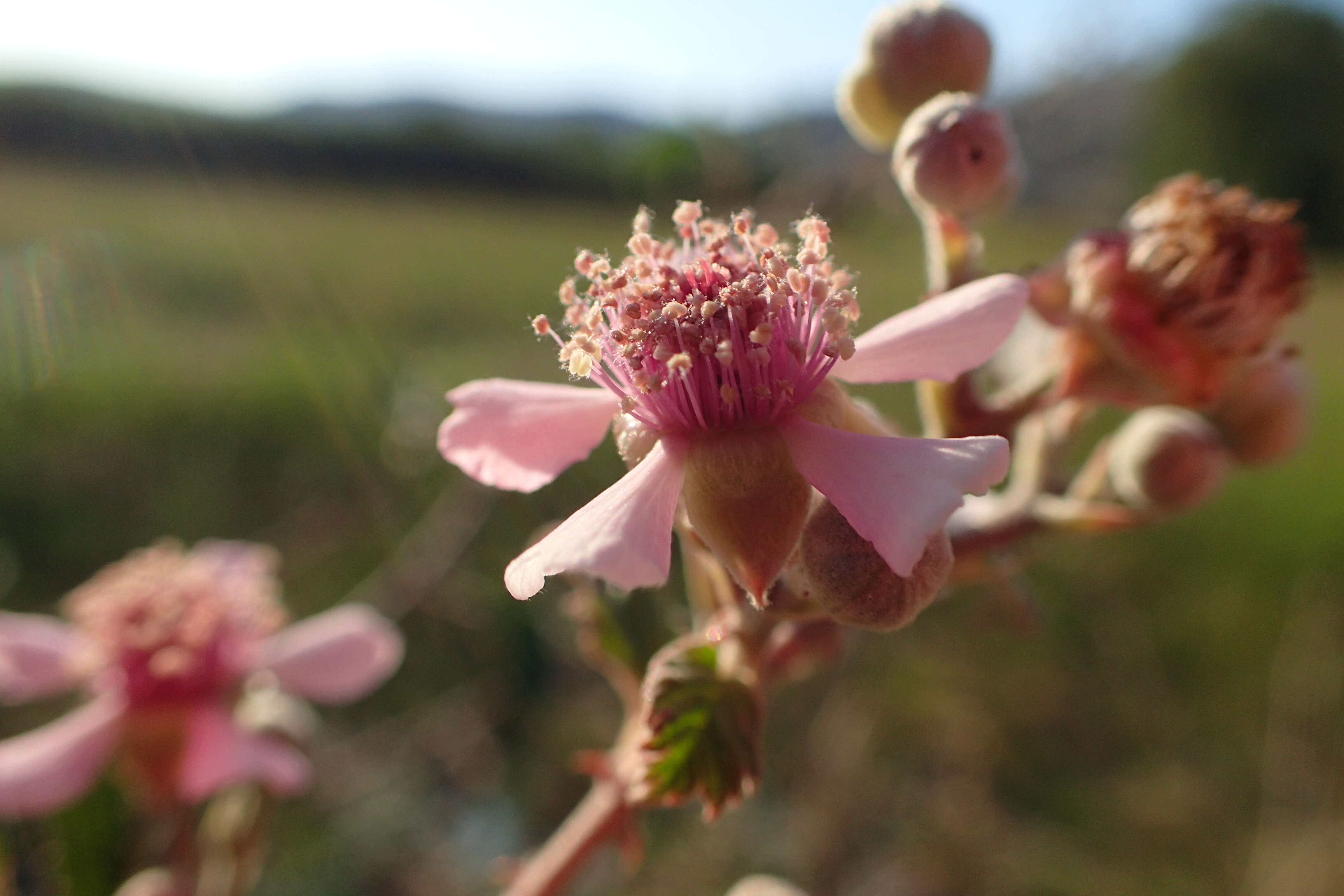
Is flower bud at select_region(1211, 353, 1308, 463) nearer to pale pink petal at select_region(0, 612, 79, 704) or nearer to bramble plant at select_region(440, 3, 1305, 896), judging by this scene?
bramble plant at select_region(440, 3, 1305, 896)

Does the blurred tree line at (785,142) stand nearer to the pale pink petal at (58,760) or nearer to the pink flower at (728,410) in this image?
the pink flower at (728,410)

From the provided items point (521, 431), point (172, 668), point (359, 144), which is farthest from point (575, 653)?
point (359, 144)

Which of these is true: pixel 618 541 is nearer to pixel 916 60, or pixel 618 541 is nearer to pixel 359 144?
pixel 916 60

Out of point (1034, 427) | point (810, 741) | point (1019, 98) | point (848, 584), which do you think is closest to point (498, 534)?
point (810, 741)

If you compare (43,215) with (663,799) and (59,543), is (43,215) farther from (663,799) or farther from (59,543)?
(663,799)

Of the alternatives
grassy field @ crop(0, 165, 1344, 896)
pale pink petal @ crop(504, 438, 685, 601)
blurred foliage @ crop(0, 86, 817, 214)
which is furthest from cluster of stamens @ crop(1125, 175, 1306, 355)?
blurred foliage @ crop(0, 86, 817, 214)

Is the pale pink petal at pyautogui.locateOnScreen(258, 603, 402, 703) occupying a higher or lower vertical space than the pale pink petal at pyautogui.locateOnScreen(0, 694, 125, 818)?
lower
